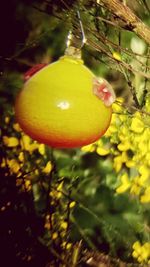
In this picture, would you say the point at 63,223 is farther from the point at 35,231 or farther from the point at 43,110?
the point at 43,110

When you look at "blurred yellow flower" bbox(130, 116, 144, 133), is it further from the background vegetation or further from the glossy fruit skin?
the glossy fruit skin

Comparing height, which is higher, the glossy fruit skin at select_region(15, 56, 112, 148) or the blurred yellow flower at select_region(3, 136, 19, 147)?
the glossy fruit skin at select_region(15, 56, 112, 148)

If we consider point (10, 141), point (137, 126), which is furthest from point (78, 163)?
point (137, 126)

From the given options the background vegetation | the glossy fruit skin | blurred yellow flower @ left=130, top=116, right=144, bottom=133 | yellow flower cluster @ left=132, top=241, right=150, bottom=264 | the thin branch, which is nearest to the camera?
the glossy fruit skin

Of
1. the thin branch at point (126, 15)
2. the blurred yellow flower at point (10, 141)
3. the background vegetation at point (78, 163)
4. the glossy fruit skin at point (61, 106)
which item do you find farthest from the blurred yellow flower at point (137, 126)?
the glossy fruit skin at point (61, 106)

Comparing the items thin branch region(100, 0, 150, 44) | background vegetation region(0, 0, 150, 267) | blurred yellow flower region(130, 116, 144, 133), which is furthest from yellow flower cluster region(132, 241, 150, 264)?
thin branch region(100, 0, 150, 44)

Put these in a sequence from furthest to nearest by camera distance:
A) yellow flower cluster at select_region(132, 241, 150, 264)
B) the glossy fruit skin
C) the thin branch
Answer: yellow flower cluster at select_region(132, 241, 150, 264) < the thin branch < the glossy fruit skin

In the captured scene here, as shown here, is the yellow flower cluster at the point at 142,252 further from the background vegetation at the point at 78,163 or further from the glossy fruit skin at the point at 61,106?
the glossy fruit skin at the point at 61,106

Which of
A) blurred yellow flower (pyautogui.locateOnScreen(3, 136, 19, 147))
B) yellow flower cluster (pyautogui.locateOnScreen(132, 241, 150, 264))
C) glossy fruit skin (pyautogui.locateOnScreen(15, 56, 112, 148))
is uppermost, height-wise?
glossy fruit skin (pyautogui.locateOnScreen(15, 56, 112, 148))
